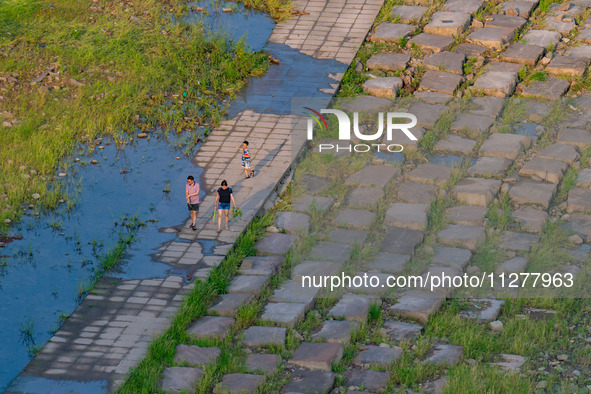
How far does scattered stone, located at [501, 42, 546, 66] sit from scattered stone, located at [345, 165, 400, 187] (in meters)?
3.70

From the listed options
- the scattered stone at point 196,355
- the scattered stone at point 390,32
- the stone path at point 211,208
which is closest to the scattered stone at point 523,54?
the scattered stone at point 390,32

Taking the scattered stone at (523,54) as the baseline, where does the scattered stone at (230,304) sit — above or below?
below

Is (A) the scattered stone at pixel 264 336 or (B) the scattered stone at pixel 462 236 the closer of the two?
(A) the scattered stone at pixel 264 336

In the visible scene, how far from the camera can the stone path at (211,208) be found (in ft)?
25.7

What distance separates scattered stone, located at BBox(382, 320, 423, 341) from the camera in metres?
7.88

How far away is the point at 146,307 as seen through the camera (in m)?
8.54

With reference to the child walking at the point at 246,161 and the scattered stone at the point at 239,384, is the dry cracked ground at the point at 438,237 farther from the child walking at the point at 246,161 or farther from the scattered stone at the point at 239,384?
the child walking at the point at 246,161

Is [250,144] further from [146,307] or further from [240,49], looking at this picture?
[146,307]

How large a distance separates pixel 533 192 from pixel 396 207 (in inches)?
62.7

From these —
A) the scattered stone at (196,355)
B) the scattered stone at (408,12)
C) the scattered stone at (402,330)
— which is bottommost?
the scattered stone at (402,330)

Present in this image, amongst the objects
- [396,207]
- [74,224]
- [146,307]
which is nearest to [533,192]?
[396,207]

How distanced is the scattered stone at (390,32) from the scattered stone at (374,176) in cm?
387

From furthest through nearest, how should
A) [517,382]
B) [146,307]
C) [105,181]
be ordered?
[105,181], [146,307], [517,382]

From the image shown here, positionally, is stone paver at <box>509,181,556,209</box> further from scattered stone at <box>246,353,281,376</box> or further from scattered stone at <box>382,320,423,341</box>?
scattered stone at <box>246,353,281,376</box>
